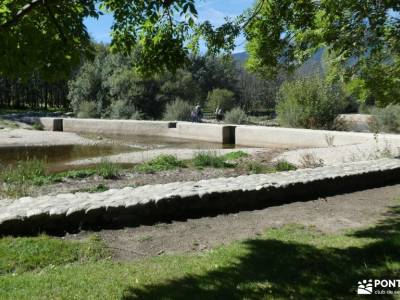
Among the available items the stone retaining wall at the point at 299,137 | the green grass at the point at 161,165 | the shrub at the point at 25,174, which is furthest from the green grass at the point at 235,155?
the shrub at the point at 25,174

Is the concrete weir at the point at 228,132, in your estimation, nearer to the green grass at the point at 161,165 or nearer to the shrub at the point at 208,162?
the shrub at the point at 208,162

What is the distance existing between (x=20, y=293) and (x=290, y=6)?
19.4ft

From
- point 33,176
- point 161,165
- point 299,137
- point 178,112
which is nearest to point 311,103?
point 299,137

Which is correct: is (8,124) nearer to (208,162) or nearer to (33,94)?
(208,162)

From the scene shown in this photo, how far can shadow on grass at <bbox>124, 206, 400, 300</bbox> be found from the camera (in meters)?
4.27

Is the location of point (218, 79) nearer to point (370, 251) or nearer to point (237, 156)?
point (237, 156)

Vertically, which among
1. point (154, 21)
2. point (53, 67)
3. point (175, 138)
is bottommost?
point (175, 138)

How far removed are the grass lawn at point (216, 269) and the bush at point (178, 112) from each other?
89.6ft

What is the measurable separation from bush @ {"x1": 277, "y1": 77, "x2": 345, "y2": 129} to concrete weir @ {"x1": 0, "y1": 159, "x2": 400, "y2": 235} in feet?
45.2

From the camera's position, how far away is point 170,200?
290 inches

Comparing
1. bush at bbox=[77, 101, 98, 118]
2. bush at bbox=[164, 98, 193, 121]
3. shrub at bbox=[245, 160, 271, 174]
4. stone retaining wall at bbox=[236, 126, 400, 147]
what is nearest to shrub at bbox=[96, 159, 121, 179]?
shrub at bbox=[245, 160, 271, 174]

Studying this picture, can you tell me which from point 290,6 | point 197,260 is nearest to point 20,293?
point 197,260

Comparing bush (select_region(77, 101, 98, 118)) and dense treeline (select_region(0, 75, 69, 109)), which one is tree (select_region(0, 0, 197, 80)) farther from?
dense treeline (select_region(0, 75, 69, 109))

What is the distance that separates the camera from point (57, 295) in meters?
4.31
